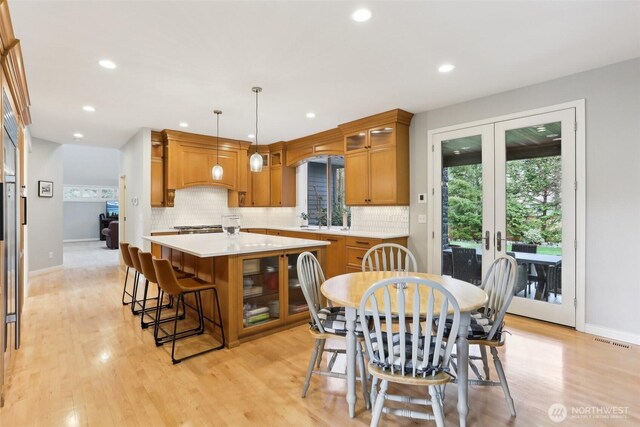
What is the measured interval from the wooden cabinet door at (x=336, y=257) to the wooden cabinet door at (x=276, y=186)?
1937mm

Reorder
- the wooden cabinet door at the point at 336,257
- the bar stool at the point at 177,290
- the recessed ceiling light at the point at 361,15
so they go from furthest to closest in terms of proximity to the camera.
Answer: the wooden cabinet door at the point at 336,257 → the bar stool at the point at 177,290 → the recessed ceiling light at the point at 361,15

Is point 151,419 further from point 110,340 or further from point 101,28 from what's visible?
point 101,28

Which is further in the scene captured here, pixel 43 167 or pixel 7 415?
pixel 43 167


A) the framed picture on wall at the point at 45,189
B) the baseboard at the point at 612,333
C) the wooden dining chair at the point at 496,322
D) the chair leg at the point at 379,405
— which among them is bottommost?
the baseboard at the point at 612,333

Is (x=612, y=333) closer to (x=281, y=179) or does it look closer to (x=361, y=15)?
(x=361, y=15)

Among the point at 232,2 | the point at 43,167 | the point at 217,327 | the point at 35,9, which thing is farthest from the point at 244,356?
the point at 43,167

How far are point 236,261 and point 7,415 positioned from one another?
5.59 ft

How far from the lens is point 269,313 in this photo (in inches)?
131

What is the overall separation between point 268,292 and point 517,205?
2.93 meters

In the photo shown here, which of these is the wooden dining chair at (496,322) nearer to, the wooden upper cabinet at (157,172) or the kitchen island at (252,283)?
the kitchen island at (252,283)

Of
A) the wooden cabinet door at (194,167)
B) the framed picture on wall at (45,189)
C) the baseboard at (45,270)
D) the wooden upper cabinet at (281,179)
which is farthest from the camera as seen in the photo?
the wooden upper cabinet at (281,179)

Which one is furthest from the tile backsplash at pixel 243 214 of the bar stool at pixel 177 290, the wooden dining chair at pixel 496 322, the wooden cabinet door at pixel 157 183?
the bar stool at pixel 177 290

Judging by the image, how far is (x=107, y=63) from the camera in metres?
3.01

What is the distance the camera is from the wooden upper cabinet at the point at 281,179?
265 inches
